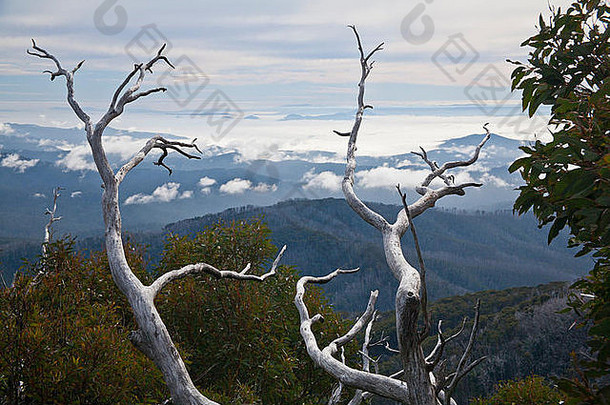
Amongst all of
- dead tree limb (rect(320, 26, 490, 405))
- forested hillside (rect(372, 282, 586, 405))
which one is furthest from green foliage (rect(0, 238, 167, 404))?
forested hillside (rect(372, 282, 586, 405))

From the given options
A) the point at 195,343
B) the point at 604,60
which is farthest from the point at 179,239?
the point at 604,60

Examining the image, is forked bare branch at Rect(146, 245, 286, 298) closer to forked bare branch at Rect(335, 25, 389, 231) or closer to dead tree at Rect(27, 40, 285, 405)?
dead tree at Rect(27, 40, 285, 405)

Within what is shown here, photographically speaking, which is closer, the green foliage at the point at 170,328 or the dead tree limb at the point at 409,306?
the dead tree limb at the point at 409,306

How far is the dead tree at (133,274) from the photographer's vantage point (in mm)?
6648

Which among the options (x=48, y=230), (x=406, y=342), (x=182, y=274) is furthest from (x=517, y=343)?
(x=406, y=342)

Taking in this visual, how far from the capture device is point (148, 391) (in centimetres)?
747

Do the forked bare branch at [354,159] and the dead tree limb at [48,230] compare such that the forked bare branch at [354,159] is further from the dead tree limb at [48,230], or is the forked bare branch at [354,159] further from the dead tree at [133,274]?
the dead tree limb at [48,230]

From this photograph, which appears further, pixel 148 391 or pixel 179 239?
pixel 179 239

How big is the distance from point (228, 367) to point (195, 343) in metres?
0.78

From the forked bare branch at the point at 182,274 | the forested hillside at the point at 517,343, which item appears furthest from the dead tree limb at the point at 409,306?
the forested hillside at the point at 517,343

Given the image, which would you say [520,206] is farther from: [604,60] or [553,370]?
[553,370]

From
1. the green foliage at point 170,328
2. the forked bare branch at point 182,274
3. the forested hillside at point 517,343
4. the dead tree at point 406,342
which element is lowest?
the forested hillside at point 517,343

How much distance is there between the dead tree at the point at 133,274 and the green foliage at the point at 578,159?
4.67m

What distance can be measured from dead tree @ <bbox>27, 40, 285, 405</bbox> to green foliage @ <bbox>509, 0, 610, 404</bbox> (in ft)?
15.3
